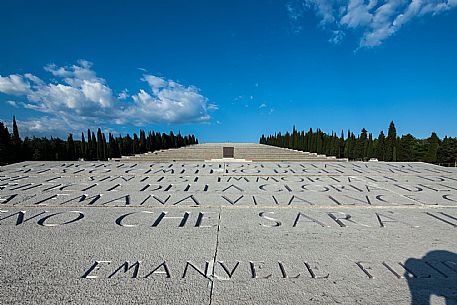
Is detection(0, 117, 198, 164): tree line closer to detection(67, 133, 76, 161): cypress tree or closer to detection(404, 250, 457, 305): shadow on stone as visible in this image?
detection(67, 133, 76, 161): cypress tree

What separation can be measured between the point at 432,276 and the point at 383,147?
34443mm

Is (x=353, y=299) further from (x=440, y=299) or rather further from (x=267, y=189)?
(x=267, y=189)

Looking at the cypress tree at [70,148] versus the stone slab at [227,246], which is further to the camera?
the cypress tree at [70,148]

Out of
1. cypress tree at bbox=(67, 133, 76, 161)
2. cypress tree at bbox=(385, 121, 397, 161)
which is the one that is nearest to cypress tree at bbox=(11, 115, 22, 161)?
cypress tree at bbox=(67, 133, 76, 161)

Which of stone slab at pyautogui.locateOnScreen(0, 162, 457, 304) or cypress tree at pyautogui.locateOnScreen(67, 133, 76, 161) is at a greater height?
cypress tree at pyautogui.locateOnScreen(67, 133, 76, 161)

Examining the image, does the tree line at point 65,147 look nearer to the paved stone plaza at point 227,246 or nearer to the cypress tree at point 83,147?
the cypress tree at point 83,147

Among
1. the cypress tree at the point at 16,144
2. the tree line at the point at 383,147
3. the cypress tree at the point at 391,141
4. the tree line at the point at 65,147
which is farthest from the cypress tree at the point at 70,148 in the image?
the cypress tree at the point at 391,141

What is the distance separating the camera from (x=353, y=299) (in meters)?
2.41

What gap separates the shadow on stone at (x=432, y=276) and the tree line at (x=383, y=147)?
32.6m

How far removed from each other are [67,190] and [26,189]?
3.95 ft

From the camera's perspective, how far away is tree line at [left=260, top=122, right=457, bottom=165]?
31359 mm

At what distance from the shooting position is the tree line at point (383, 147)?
31359 millimetres

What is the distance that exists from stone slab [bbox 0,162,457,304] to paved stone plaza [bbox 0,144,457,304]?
19 mm

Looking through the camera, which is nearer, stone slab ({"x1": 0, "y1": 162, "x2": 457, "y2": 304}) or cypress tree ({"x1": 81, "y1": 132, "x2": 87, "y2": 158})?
stone slab ({"x1": 0, "y1": 162, "x2": 457, "y2": 304})
